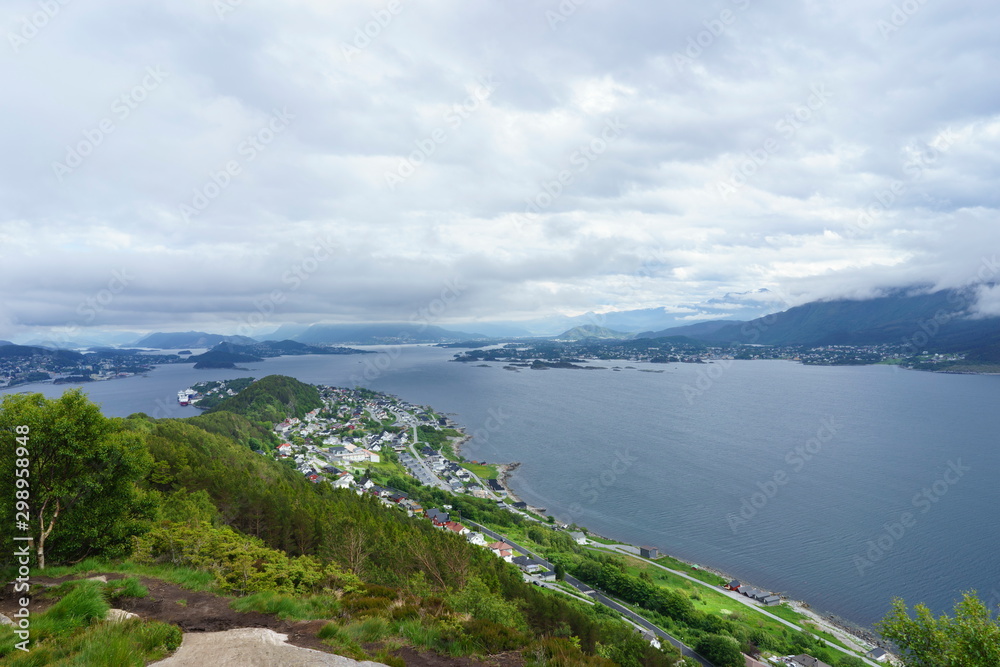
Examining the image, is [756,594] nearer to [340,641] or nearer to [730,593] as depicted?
[730,593]

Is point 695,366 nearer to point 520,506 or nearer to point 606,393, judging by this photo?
point 606,393

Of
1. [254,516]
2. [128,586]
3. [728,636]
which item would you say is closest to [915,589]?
[728,636]

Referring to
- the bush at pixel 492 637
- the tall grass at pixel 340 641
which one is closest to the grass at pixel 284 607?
the tall grass at pixel 340 641

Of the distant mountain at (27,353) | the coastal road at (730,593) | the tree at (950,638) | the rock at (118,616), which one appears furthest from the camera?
the distant mountain at (27,353)

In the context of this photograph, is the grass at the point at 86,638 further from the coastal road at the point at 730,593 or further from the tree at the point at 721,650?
the coastal road at the point at 730,593

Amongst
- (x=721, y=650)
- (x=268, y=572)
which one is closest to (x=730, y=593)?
(x=721, y=650)
